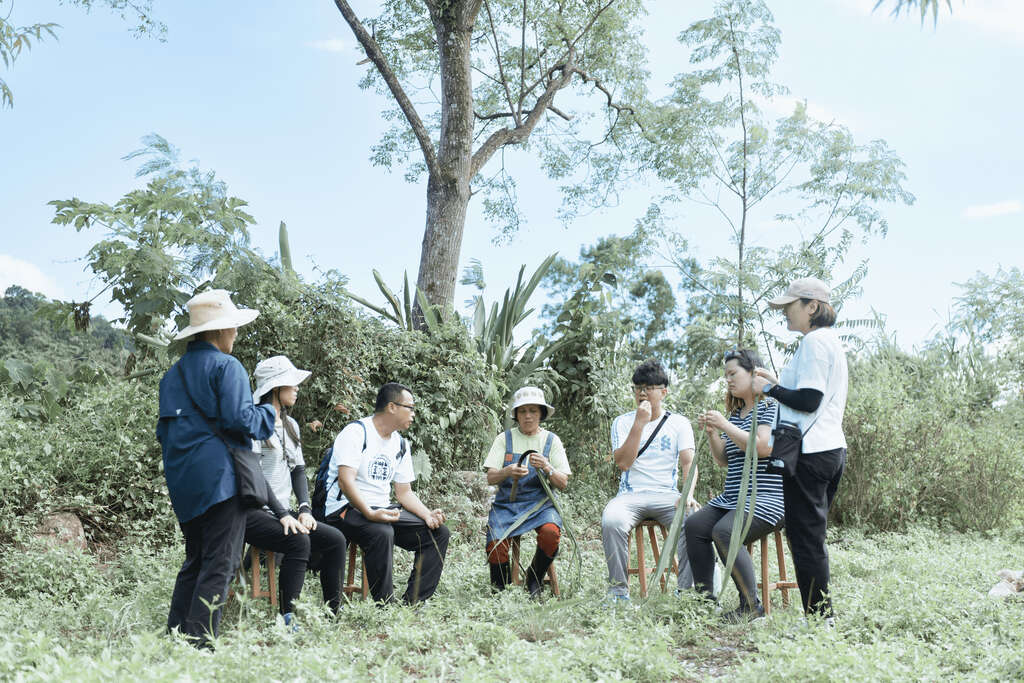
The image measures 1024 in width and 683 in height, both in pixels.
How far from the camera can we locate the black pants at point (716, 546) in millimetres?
4105

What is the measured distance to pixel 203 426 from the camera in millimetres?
3322

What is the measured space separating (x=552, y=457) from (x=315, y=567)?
1.54m

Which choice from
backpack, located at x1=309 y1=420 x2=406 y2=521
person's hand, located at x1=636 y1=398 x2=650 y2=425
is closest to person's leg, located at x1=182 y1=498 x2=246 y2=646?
backpack, located at x1=309 y1=420 x2=406 y2=521

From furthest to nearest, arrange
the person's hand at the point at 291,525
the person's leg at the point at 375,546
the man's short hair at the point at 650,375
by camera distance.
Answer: the man's short hair at the point at 650,375 < the person's leg at the point at 375,546 < the person's hand at the point at 291,525

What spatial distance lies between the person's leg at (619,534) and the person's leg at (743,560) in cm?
58

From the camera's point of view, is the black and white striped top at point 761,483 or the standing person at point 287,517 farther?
the black and white striped top at point 761,483

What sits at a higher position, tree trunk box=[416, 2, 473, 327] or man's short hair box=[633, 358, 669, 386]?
tree trunk box=[416, 2, 473, 327]

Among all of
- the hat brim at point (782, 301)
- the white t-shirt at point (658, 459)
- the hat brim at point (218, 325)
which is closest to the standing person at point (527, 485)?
the white t-shirt at point (658, 459)

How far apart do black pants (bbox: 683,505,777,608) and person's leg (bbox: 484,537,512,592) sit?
1.05 m

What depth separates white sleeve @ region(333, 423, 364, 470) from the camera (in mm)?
4414

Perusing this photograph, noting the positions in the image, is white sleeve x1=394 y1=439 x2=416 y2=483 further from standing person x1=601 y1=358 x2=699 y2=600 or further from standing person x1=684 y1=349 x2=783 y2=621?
standing person x1=684 y1=349 x2=783 y2=621

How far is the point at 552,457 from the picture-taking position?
501 cm

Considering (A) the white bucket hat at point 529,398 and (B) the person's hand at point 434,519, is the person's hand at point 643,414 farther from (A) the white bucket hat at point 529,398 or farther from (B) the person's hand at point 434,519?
(B) the person's hand at point 434,519

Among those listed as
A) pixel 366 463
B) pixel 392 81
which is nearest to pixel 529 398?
pixel 366 463
